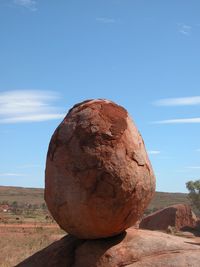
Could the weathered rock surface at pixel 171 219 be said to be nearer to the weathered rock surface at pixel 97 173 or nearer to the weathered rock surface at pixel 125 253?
the weathered rock surface at pixel 125 253

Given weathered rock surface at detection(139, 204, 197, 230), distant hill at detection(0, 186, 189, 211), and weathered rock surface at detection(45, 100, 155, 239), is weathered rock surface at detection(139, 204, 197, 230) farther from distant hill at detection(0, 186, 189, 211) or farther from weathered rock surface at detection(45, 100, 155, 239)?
distant hill at detection(0, 186, 189, 211)

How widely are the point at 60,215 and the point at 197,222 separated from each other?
72.9ft

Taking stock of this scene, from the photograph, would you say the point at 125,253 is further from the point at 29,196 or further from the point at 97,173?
the point at 29,196

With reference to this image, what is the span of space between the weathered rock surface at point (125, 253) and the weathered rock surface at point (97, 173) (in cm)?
26

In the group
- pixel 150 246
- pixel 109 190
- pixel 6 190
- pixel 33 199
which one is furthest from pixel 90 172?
pixel 6 190

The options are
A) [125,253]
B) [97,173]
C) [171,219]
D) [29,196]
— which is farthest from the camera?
[29,196]

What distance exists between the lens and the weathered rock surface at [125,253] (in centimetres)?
868

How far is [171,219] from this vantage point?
29.2m

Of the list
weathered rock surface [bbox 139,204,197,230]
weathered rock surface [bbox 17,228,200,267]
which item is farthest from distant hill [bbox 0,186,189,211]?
weathered rock surface [bbox 17,228,200,267]

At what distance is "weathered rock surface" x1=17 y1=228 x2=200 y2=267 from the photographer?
8680mm

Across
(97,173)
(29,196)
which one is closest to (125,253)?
(97,173)

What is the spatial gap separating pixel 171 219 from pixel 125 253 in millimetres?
20834

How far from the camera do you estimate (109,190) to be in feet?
28.0

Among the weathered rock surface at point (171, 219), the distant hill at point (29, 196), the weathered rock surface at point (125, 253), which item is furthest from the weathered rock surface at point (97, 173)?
the distant hill at point (29, 196)
